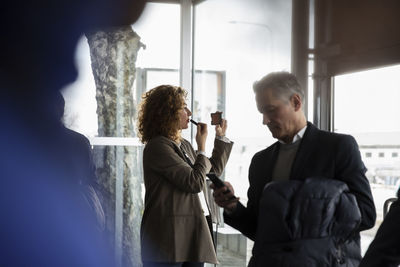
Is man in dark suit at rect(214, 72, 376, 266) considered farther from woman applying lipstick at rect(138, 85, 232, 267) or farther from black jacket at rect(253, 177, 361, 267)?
woman applying lipstick at rect(138, 85, 232, 267)

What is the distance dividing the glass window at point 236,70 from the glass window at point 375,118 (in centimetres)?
76

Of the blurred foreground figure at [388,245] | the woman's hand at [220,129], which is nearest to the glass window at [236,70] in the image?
the woman's hand at [220,129]

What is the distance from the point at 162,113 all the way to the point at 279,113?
111 cm

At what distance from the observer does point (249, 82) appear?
4.82m

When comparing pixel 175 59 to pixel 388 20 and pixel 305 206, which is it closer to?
pixel 388 20

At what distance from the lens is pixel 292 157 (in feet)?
7.30

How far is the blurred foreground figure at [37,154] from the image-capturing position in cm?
464

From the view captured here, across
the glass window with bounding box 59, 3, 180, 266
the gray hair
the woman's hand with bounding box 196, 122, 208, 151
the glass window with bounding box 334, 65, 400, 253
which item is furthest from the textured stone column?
the gray hair

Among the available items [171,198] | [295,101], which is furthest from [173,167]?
[295,101]

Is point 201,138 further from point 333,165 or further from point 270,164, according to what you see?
point 333,165

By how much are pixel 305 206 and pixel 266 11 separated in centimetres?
277

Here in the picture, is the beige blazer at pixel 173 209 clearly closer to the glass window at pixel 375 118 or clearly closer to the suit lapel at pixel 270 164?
the suit lapel at pixel 270 164

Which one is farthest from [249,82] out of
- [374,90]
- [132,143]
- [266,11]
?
[374,90]

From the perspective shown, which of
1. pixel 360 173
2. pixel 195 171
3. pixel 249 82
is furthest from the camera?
pixel 249 82
